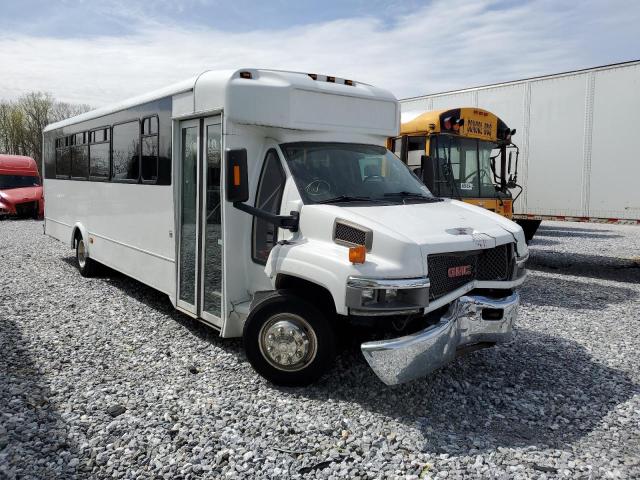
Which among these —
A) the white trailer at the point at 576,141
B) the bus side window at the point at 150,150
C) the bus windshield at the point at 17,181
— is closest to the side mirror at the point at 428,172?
the bus side window at the point at 150,150

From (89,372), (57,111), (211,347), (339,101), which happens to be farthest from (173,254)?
(57,111)

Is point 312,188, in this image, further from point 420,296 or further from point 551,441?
point 551,441

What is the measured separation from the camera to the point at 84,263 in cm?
961

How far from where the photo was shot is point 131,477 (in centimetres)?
346

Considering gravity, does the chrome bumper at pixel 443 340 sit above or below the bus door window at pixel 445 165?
below

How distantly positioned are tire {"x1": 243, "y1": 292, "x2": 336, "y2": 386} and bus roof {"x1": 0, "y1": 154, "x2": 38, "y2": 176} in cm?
2266

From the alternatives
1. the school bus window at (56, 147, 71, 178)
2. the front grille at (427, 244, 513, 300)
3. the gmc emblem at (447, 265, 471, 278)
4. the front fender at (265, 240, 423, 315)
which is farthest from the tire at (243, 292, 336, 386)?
the school bus window at (56, 147, 71, 178)

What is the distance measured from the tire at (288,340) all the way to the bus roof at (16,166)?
22656mm

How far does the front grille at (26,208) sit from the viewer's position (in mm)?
22531

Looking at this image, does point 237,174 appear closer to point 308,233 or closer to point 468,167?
point 308,233

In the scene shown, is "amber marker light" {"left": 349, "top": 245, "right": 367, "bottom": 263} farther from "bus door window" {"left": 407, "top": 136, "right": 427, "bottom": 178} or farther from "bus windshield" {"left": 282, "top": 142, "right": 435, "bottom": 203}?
"bus door window" {"left": 407, "top": 136, "right": 427, "bottom": 178}

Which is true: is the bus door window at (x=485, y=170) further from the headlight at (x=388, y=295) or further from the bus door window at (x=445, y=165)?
the headlight at (x=388, y=295)

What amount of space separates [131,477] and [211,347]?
244 cm

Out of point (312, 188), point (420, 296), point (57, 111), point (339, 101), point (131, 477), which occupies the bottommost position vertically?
point (131, 477)
